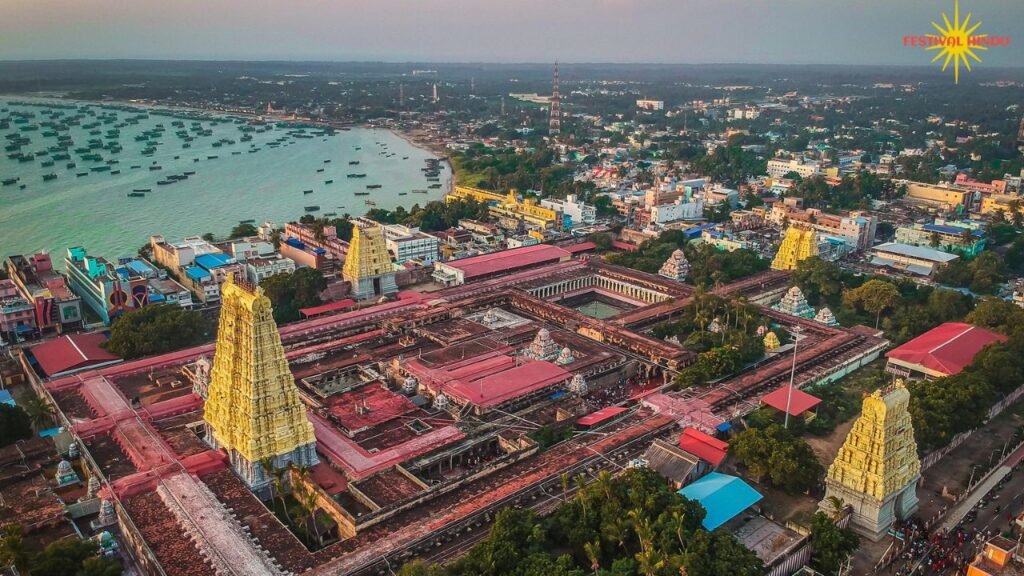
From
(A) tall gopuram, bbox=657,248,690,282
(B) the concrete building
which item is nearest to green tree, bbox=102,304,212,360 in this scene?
(A) tall gopuram, bbox=657,248,690,282

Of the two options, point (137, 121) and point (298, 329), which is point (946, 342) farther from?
point (137, 121)

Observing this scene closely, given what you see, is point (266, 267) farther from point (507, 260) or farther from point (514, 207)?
point (514, 207)

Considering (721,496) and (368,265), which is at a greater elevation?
(368,265)

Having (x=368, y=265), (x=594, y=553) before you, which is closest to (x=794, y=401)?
(x=594, y=553)

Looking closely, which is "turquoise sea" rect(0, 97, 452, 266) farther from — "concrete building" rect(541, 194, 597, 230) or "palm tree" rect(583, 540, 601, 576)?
"palm tree" rect(583, 540, 601, 576)

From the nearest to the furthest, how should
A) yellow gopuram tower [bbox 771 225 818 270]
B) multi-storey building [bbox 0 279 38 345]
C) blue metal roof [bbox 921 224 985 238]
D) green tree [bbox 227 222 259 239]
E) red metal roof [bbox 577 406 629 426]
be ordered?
red metal roof [bbox 577 406 629 426]
multi-storey building [bbox 0 279 38 345]
yellow gopuram tower [bbox 771 225 818 270]
blue metal roof [bbox 921 224 985 238]
green tree [bbox 227 222 259 239]

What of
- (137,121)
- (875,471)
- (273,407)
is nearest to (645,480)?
(875,471)
